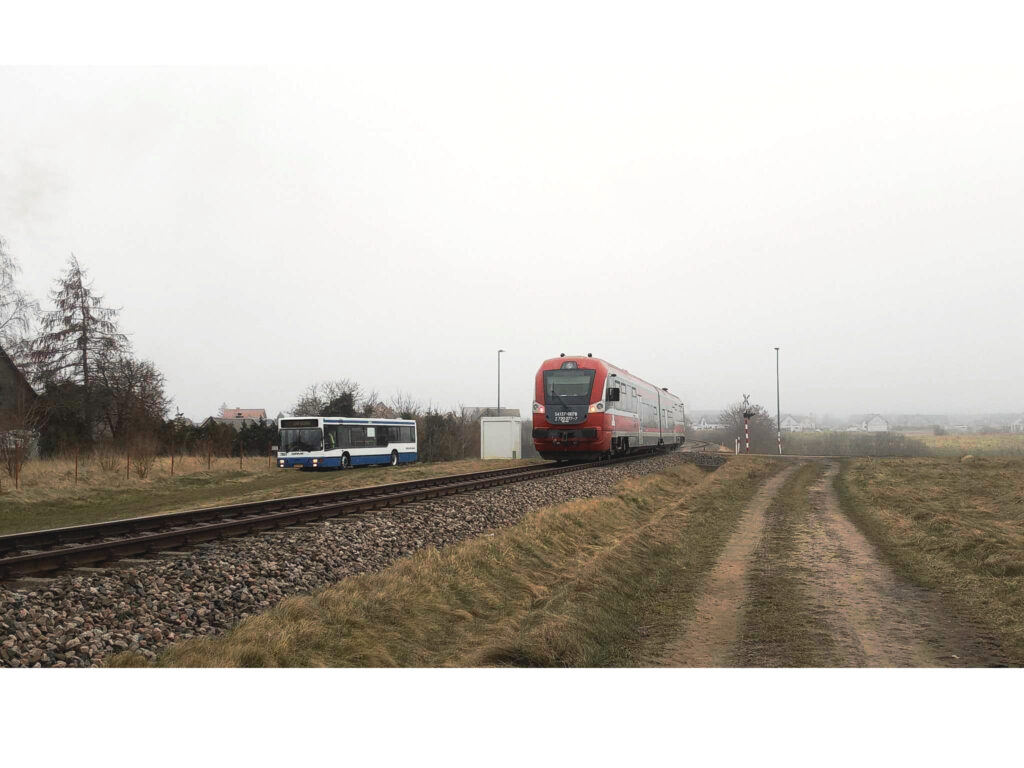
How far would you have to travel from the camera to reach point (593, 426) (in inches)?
989

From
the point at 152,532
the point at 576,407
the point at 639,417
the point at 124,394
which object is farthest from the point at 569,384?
the point at 124,394

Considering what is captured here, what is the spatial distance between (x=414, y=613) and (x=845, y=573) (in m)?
6.23

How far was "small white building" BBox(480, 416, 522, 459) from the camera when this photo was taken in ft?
139

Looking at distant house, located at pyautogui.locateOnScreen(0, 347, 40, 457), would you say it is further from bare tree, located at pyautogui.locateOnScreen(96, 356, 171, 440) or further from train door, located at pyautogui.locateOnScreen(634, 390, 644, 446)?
train door, located at pyautogui.locateOnScreen(634, 390, 644, 446)

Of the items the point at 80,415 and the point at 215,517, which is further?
the point at 80,415

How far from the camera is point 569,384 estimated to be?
2555 cm

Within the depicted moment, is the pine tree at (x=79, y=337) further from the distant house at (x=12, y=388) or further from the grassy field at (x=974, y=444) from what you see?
the grassy field at (x=974, y=444)

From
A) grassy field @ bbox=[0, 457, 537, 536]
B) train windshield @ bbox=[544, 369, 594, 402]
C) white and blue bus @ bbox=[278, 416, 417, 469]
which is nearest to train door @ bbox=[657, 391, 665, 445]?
Result: grassy field @ bbox=[0, 457, 537, 536]

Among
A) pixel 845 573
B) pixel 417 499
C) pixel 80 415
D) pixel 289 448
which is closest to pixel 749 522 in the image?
pixel 845 573

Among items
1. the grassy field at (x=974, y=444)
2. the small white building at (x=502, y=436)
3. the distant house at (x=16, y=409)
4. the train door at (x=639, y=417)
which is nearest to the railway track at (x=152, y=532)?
the distant house at (x=16, y=409)

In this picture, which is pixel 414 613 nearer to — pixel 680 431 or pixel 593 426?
pixel 593 426

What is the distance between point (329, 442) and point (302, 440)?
1282mm

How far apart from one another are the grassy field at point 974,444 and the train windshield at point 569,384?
86.8 feet
